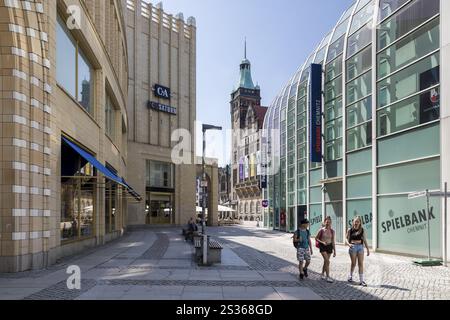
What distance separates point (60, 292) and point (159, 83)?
4239 centimetres

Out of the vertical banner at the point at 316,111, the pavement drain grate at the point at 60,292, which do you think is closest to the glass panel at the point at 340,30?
the vertical banner at the point at 316,111

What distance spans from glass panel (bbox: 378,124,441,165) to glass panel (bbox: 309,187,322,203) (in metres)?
9.08

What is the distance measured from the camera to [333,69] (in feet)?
89.4

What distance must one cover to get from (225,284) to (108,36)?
19260mm

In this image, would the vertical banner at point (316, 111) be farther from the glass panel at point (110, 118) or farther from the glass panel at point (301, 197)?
the glass panel at point (110, 118)

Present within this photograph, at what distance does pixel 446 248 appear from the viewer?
15.5 meters

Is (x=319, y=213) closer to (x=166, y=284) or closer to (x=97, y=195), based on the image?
(x=97, y=195)

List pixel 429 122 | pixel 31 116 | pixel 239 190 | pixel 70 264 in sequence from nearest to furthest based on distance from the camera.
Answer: pixel 31 116 → pixel 70 264 → pixel 429 122 → pixel 239 190

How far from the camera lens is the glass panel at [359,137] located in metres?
22.2

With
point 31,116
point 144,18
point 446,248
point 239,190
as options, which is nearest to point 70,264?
point 31,116

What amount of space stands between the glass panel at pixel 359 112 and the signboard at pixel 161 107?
28078 millimetres

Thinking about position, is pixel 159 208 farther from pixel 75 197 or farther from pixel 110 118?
pixel 75 197

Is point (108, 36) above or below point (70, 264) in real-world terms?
above

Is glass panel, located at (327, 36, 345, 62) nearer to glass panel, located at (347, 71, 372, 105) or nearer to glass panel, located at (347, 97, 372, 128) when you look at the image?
glass panel, located at (347, 71, 372, 105)
